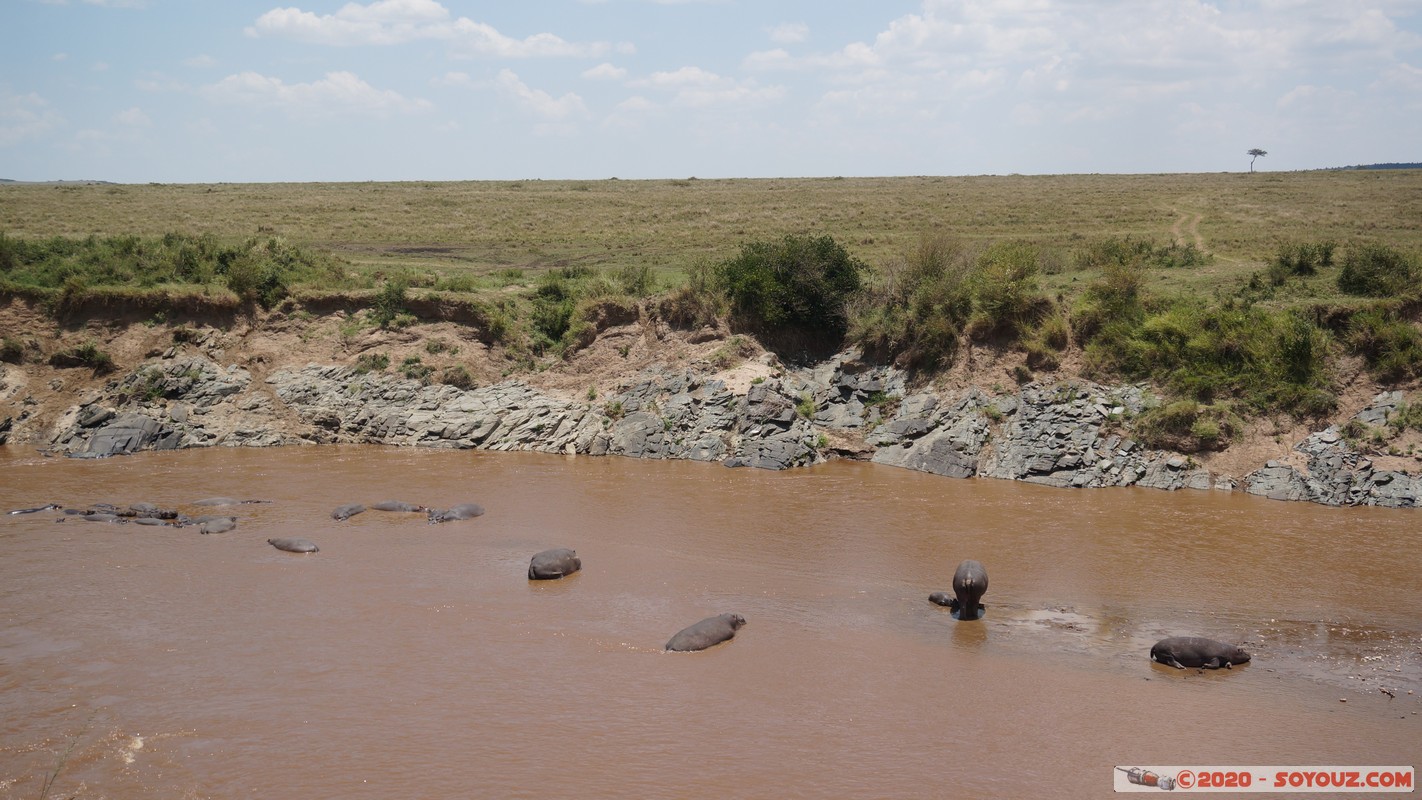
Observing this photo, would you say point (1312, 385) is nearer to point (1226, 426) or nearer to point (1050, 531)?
point (1226, 426)

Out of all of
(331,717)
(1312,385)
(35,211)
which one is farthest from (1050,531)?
(35,211)

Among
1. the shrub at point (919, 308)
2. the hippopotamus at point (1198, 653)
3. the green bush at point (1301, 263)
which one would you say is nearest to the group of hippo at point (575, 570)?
the hippopotamus at point (1198, 653)

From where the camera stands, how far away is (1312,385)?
19.8 m

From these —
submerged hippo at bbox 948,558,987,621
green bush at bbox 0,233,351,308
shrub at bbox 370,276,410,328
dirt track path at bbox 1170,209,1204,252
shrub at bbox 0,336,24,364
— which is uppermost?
dirt track path at bbox 1170,209,1204,252

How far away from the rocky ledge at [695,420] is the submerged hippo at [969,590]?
787 cm

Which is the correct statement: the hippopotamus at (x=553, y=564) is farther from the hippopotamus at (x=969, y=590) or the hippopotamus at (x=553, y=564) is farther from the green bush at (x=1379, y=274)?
the green bush at (x=1379, y=274)

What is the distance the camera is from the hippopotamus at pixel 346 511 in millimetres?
17250

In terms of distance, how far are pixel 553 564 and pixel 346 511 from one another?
523 centimetres

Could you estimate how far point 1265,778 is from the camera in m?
8.76

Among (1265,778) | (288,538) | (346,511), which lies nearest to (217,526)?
(288,538)

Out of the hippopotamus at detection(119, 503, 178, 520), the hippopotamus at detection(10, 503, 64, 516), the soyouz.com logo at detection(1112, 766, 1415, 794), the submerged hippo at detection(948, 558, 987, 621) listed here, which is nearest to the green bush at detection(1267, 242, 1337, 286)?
the submerged hippo at detection(948, 558, 987, 621)

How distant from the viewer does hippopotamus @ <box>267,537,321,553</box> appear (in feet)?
50.0

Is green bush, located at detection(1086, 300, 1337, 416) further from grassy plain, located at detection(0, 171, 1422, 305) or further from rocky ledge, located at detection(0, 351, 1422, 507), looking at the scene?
grassy plain, located at detection(0, 171, 1422, 305)

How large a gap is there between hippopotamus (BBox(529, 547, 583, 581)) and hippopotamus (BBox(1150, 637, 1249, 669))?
7.95 m
